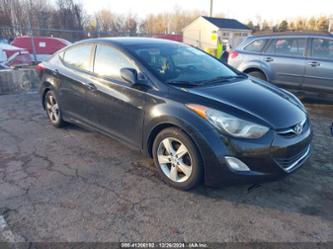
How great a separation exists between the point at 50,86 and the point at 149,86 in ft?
7.93

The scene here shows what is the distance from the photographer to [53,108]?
16.2 ft

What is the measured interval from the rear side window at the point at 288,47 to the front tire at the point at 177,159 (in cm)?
473

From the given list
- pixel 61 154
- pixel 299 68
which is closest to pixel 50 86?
pixel 61 154

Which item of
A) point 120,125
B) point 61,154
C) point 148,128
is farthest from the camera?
point 61,154

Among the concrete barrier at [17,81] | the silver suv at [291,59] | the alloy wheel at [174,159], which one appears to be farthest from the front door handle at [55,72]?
the silver suv at [291,59]

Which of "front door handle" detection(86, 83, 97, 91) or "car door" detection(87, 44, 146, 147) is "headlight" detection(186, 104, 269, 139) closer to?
"car door" detection(87, 44, 146, 147)

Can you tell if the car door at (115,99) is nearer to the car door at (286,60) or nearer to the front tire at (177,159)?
the front tire at (177,159)

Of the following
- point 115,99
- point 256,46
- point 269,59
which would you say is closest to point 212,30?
point 256,46

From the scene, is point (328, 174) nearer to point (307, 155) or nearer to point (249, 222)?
point (307, 155)

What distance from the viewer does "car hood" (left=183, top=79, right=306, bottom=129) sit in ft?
9.19

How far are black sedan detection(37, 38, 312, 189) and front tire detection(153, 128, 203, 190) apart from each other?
0.03ft

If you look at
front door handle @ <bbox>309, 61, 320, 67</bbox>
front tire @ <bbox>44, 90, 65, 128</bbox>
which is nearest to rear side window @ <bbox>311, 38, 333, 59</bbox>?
front door handle @ <bbox>309, 61, 320, 67</bbox>

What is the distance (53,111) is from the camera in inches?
194

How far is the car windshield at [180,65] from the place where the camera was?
332 cm
